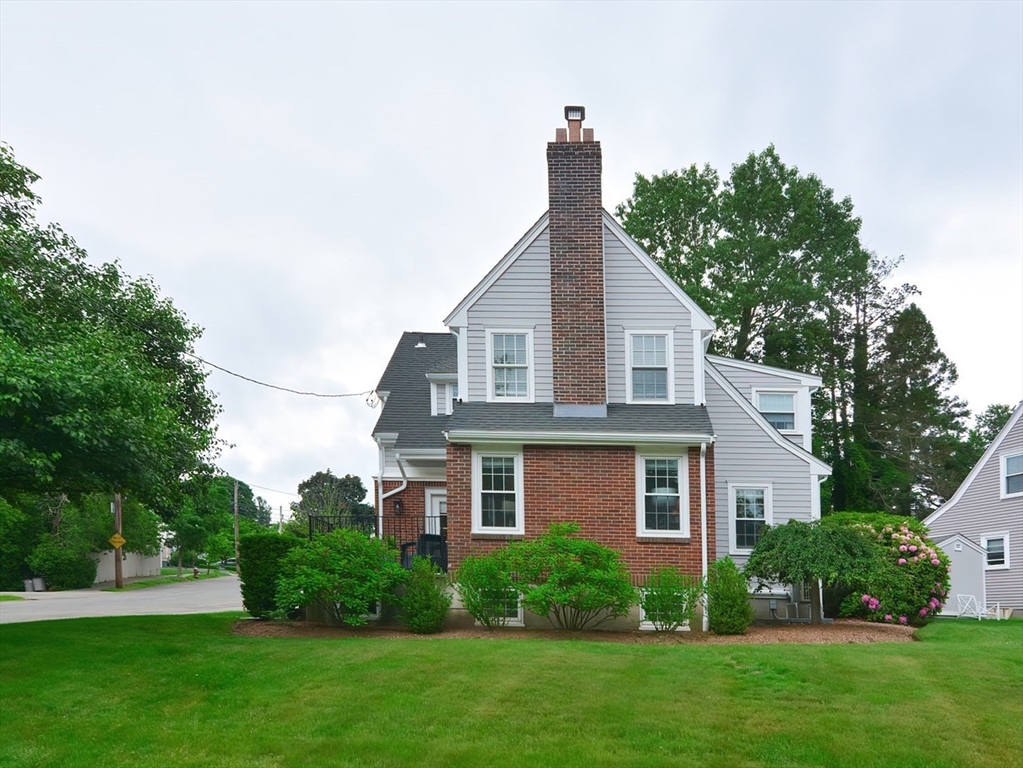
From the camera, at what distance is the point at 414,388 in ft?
94.2

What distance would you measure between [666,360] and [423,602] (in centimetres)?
687

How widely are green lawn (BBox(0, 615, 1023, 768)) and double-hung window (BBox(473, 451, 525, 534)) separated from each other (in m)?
3.15

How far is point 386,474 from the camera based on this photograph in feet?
86.5

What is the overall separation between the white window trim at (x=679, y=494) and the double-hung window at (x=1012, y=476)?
59.3ft

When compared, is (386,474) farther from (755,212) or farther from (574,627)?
(755,212)

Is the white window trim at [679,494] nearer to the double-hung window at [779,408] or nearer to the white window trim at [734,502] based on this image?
the white window trim at [734,502]

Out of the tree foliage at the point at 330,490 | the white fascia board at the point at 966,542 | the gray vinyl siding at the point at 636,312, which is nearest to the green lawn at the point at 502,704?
the gray vinyl siding at the point at 636,312

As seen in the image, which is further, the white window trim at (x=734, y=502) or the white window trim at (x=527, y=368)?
the white window trim at (x=734, y=502)

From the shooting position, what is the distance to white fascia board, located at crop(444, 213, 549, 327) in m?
20.2

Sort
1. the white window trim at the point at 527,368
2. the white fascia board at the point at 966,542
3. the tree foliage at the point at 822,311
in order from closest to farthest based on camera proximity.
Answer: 1. the white window trim at the point at 527,368
2. the white fascia board at the point at 966,542
3. the tree foliage at the point at 822,311

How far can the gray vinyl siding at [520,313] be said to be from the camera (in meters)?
20.1

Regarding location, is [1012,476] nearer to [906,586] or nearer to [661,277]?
[906,586]

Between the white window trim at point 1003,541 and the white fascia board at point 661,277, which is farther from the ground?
the white fascia board at point 661,277

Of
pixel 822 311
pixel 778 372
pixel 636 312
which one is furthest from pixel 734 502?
pixel 822 311
